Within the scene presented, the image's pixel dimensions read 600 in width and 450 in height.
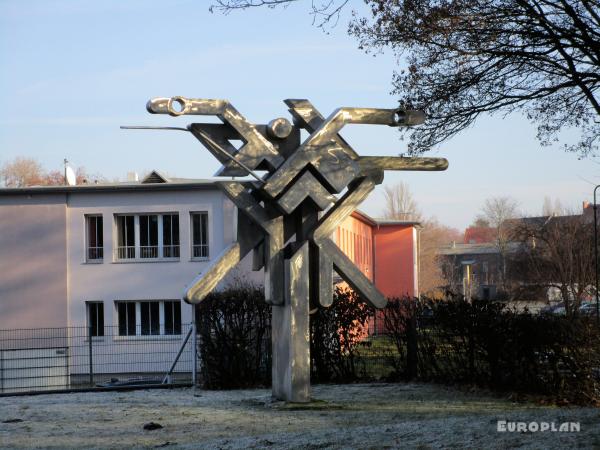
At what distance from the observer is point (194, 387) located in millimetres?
17516

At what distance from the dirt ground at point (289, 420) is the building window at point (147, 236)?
21691 millimetres

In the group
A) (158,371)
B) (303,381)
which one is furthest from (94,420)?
(158,371)

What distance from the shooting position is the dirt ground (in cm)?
863

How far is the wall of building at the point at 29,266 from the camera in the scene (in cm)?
3831

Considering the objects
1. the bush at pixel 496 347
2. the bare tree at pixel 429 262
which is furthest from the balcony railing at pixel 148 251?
the bare tree at pixel 429 262

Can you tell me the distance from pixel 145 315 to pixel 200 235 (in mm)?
3988

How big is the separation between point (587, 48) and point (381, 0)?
274 cm

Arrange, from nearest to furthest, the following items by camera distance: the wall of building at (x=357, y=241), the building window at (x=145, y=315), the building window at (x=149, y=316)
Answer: the building window at (x=149, y=316) < the building window at (x=145, y=315) < the wall of building at (x=357, y=241)

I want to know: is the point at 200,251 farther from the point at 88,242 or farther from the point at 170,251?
the point at 88,242

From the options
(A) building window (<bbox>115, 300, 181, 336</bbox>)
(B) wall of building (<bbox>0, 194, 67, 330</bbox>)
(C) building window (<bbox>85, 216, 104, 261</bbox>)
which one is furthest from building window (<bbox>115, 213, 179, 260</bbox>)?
(B) wall of building (<bbox>0, 194, 67, 330</bbox>)

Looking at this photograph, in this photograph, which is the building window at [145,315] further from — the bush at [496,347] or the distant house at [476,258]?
the distant house at [476,258]

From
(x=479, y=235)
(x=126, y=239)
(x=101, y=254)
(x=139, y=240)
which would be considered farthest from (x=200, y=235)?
(x=479, y=235)

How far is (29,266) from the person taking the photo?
126 ft

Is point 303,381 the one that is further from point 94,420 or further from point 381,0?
point 381,0
